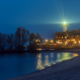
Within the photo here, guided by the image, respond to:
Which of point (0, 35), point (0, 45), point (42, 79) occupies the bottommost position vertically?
point (42, 79)

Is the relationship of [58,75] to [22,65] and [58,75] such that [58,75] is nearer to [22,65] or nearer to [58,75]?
[58,75]

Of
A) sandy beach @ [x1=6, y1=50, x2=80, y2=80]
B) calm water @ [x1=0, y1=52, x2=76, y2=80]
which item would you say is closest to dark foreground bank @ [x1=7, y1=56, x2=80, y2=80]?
sandy beach @ [x1=6, y1=50, x2=80, y2=80]

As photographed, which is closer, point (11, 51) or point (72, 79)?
point (72, 79)

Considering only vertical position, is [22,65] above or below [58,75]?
below

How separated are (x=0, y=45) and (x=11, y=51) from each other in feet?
15.3

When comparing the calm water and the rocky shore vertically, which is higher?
the rocky shore

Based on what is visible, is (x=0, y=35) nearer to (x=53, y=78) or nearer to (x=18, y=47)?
(x=18, y=47)

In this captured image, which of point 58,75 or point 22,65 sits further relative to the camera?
point 22,65

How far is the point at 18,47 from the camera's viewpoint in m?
42.1

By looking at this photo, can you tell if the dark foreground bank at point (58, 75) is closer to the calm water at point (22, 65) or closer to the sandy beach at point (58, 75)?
the sandy beach at point (58, 75)

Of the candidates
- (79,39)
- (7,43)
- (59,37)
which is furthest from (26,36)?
(79,39)

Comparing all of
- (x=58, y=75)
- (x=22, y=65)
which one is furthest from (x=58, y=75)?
(x=22, y=65)

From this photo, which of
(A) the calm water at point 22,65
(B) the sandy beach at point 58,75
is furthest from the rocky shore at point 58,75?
(A) the calm water at point 22,65

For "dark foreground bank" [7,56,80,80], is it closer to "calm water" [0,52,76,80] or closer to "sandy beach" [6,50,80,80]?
"sandy beach" [6,50,80,80]
